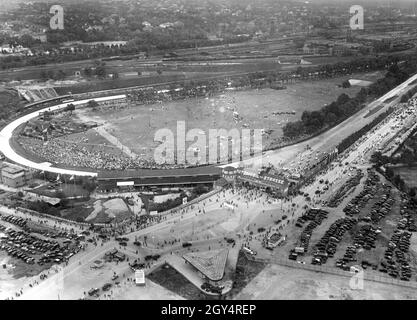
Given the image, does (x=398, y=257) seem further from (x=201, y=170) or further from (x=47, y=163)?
(x=47, y=163)

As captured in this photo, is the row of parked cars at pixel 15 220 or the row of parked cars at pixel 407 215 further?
the row of parked cars at pixel 15 220

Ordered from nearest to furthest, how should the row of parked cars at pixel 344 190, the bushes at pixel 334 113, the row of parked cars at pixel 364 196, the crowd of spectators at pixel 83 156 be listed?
the row of parked cars at pixel 364 196
the row of parked cars at pixel 344 190
the crowd of spectators at pixel 83 156
the bushes at pixel 334 113

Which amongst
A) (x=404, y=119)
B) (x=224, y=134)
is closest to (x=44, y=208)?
(x=224, y=134)

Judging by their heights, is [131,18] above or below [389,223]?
above

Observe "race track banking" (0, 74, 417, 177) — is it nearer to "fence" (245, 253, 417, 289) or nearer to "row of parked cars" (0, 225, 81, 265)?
"row of parked cars" (0, 225, 81, 265)

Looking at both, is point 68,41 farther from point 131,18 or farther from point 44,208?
point 44,208

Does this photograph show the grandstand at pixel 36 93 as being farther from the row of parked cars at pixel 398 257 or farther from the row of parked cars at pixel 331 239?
the row of parked cars at pixel 398 257

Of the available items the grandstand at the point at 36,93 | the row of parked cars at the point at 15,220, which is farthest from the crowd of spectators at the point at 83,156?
the grandstand at the point at 36,93
